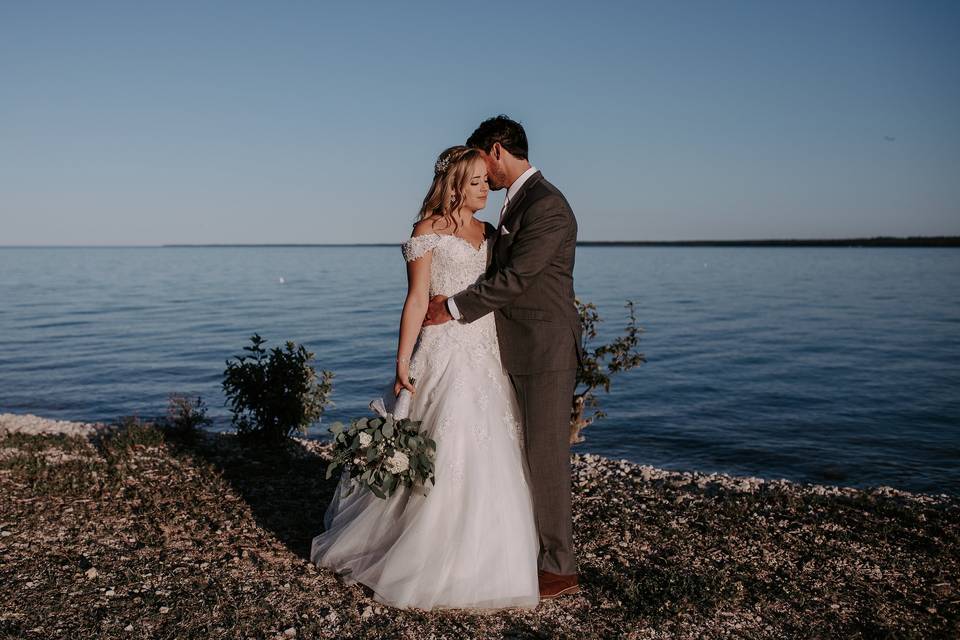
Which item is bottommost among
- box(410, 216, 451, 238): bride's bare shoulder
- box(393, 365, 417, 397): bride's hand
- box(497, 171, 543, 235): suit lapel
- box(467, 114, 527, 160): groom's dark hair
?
box(393, 365, 417, 397): bride's hand

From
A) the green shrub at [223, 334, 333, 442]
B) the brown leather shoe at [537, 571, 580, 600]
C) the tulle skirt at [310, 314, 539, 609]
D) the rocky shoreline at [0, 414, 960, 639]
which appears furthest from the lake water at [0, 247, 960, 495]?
the tulle skirt at [310, 314, 539, 609]

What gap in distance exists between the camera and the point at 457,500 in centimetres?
480

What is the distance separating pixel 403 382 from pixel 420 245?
947mm

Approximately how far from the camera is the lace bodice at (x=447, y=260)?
16.1 ft

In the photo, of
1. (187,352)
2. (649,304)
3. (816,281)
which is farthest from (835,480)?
(816,281)

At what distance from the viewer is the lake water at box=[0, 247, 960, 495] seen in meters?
13.0

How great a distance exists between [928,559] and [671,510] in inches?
84.2

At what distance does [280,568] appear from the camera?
543 centimetres

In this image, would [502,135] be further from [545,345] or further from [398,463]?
[398,463]

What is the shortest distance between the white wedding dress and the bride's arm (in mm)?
58

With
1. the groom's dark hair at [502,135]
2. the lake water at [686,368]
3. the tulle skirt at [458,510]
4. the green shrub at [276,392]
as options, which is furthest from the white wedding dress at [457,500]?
the lake water at [686,368]

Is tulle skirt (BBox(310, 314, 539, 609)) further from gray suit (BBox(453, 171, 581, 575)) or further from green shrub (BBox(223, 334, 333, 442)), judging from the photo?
green shrub (BBox(223, 334, 333, 442))

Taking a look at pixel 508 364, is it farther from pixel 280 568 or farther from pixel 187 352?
pixel 187 352

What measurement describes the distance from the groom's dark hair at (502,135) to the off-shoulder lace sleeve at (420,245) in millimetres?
717
